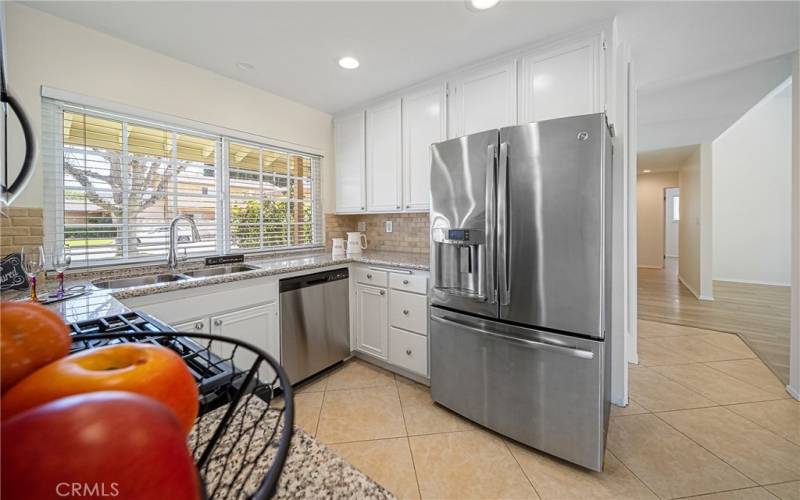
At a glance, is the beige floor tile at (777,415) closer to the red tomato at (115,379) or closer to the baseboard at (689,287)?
the red tomato at (115,379)

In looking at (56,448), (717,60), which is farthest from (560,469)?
(717,60)

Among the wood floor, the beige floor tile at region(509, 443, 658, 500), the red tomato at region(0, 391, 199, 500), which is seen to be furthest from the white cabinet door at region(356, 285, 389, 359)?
the wood floor

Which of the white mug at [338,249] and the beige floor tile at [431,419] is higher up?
the white mug at [338,249]

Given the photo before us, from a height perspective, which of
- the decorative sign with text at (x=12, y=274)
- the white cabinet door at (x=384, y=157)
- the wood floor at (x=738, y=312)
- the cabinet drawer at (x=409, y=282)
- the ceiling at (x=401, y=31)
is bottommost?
the wood floor at (x=738, y=312)

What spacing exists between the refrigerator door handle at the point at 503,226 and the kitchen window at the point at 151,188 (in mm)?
2175

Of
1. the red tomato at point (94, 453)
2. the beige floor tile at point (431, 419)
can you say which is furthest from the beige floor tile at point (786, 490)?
the red tomato at point (94, 453)

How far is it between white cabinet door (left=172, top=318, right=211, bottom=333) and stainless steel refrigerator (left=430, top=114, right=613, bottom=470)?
4.78ft

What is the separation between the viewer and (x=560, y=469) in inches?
62.3

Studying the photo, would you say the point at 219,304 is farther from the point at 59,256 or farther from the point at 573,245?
the point at 573,245

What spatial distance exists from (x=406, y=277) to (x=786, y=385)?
2.87 m

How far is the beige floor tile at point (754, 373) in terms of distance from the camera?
2.22 meters

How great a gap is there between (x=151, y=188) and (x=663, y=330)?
5048mm

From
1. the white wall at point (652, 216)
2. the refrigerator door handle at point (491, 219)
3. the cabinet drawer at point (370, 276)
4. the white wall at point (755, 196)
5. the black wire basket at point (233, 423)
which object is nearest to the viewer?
the black wire basket at point (233, 423)

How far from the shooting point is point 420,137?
265 cm
